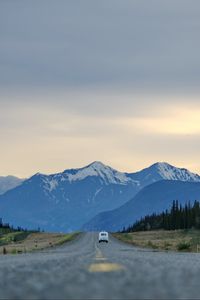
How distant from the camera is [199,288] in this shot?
939cm

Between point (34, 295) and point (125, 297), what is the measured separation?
1108 mm

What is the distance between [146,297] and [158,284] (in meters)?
1.58

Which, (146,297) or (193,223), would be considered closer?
(146,297)

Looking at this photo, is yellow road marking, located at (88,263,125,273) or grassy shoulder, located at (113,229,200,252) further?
grassy shoulder, located at (113,229,200,252)

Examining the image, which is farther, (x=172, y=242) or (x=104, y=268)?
(x=172, y=242)

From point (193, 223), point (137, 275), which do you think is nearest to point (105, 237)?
point (193, 223)

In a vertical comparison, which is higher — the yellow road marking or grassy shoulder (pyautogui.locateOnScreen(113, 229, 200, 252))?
grassy shoulder (pyautogui.locateOnScreen(113, 229, 200, 252))

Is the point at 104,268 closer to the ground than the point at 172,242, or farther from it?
closer to the ground

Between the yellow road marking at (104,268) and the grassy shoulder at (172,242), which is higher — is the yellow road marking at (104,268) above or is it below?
below

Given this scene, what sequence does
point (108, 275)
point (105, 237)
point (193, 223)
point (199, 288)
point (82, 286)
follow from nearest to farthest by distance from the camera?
1. point (82, 286)
2. point (199, 288)
3. point (108, 275)
4. point (105, 237)
5. point (193, 223)

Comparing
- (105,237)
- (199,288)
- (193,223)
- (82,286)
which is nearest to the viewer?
(82,286)

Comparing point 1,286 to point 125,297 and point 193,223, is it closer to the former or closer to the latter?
point 125,297

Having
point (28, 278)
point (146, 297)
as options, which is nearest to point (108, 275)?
point (28, 278)

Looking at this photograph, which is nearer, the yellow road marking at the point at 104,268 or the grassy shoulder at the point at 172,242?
the yellow road marking at the point at 104,268
